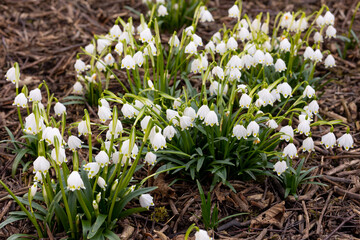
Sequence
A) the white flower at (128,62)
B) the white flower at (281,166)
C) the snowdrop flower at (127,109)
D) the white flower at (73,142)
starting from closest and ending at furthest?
the white flower at (73,142) < the snowdrop flower at (127,109) < the white flower at (281,166) < the white flower at (128,62)

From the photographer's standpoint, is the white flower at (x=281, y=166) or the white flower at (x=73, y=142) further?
the white flower at (x=281, y=166)

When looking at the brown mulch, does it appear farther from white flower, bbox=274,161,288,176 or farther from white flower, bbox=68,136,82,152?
white flower, bbox=68,136,82,152

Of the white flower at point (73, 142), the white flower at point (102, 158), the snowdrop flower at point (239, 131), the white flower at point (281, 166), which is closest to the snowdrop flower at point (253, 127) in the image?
the snowdrop flower at point (239, 131)

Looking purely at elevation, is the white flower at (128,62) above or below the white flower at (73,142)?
above

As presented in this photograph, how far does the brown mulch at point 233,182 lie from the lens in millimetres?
3176

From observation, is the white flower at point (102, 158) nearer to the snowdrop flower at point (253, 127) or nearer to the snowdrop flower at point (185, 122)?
the snowdrop flower at point (185, 122)

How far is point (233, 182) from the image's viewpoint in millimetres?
3479

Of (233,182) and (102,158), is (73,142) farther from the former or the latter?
(233,182)

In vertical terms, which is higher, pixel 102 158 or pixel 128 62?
pixel 128 62

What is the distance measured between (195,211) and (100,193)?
0.84m

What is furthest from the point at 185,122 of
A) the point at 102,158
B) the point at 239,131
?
the point at 102,158

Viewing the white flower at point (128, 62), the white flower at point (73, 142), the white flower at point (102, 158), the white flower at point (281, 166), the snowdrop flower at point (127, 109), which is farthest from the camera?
the white flower at point (128, 62)

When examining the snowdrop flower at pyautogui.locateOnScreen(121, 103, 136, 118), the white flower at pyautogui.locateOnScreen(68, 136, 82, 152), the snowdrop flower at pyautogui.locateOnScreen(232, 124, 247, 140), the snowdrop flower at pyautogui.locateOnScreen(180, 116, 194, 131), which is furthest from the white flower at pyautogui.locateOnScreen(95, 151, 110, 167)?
the snowdrop flower at pyautogui.locateOnScreen(232, 124, 247, 140)

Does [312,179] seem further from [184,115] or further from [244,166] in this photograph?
[184,115]
